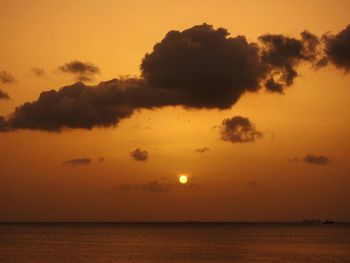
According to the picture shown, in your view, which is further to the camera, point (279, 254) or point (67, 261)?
point (279, 254)

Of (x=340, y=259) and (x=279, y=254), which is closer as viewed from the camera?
(x=340, y=259)

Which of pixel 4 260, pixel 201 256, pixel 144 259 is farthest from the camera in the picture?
pixel 201 256

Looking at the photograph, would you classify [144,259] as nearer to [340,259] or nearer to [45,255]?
[45,255]

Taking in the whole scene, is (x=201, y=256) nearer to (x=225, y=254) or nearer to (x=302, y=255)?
(x=225, y=254)

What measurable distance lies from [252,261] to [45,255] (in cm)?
3824

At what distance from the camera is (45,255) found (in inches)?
4412

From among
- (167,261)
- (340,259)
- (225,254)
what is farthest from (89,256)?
(340,259)

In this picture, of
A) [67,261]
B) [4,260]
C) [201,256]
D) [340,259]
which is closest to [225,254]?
[201,256]

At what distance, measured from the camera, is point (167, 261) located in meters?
102

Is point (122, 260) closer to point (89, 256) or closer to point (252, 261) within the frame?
point (89, 256)

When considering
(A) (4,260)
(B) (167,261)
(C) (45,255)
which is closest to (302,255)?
(B) (167,261)

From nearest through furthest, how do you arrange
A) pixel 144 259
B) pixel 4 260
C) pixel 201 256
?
pixel 4 260 → pixel 144 259 → pixel 201 256

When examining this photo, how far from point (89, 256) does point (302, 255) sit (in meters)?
41.9

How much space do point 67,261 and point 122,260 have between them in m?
9.19
